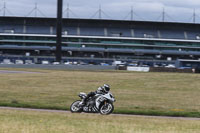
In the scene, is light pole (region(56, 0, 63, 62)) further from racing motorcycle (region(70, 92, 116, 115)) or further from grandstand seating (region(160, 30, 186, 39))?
racing motorcycle (region(70, 92, 116, 115))

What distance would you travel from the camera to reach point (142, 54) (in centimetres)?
11512

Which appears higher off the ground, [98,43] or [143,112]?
[98,43]

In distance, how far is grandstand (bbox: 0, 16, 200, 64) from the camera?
112m

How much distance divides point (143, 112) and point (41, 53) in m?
94.8

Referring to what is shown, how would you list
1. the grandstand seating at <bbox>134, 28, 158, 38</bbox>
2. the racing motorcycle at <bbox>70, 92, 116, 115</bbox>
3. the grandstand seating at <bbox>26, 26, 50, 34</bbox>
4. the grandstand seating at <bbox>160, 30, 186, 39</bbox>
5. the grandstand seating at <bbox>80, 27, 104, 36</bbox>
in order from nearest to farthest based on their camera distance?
the racing motorcycle at <bbox>70, 92, 116, 115</bbox> < the grandstand seating at <bbox>26, 26, 50, 34</bbox> < the grandstand seating at <bbox>80, 27, 104, 36</bbox> < the grandstand seating at <bbox>134, 28, 158, 38</bbox> < the grandstand seating at <bbox>160, 30, 186, 39</bbox>

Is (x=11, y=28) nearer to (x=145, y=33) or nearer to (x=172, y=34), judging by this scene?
(x=145, y=33)

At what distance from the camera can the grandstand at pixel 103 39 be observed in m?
112

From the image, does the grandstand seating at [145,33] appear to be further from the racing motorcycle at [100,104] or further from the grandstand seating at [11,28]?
the racing motorcycle at [100,104]

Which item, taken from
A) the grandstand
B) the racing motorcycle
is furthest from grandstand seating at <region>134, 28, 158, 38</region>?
the racing motorcycle

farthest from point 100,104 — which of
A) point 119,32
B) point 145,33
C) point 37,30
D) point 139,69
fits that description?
point 145,33

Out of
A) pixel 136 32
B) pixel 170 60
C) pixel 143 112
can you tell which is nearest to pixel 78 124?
pixel 143 112

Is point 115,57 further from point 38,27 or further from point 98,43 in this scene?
point 38,27

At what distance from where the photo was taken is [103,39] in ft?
372

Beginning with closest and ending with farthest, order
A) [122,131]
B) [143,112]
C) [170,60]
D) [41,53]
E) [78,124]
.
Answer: [122,131], [78,124], [143,112], [170,60], [41,53]
